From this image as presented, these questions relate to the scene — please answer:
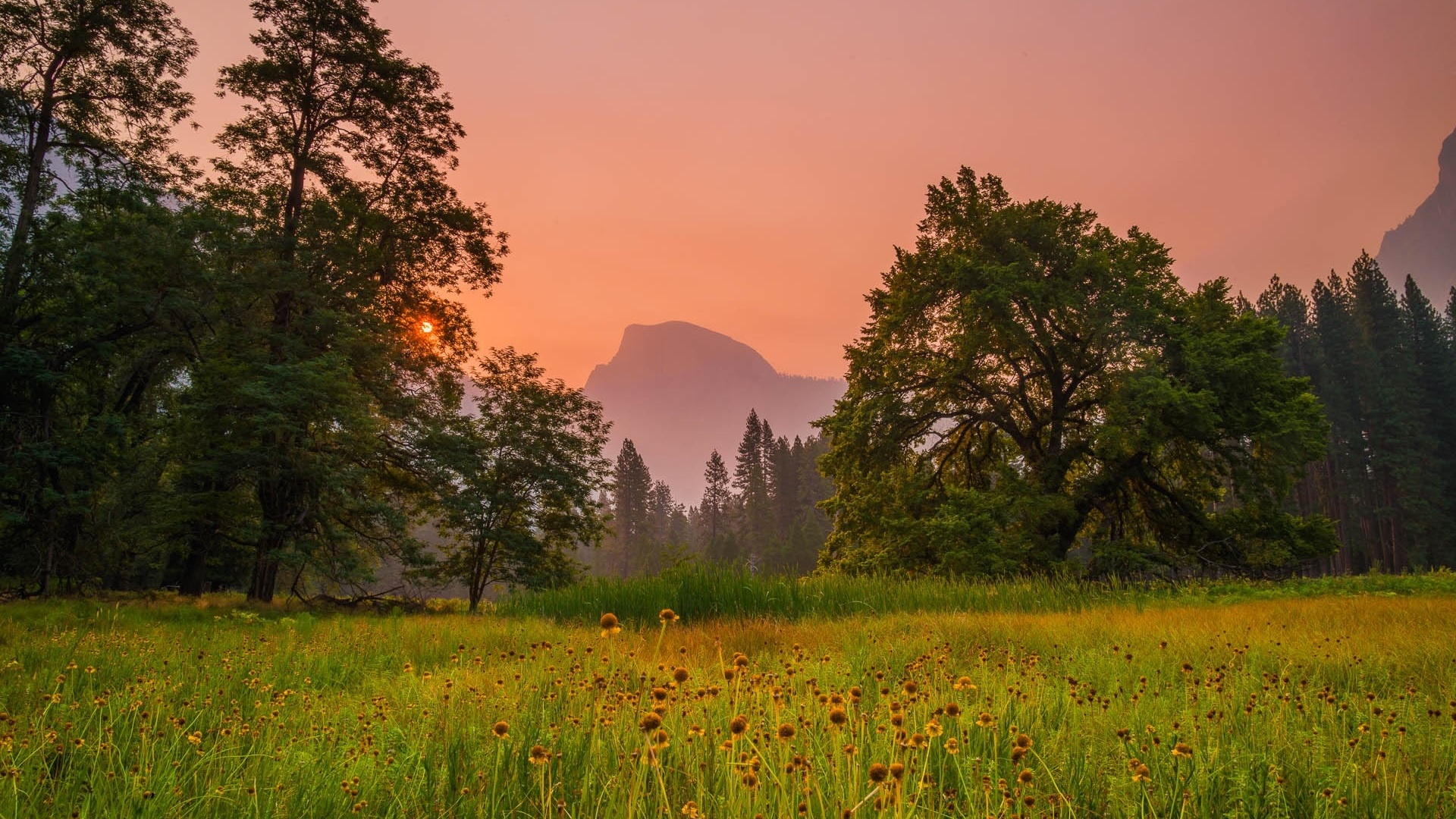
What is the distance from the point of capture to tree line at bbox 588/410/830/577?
229ft

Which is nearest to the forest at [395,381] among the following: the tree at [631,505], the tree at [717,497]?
the tree at [717,497]

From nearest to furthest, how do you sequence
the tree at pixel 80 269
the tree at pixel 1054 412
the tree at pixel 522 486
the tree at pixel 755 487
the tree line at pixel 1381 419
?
the tree at pixel 80 269 → the tree at pixel 1054 412 → the tree at pixel 522 486 → the tree line at pixel 1381 419 → the tree at pixel 755 487

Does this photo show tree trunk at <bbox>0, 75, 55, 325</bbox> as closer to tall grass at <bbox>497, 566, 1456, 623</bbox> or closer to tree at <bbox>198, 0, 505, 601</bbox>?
tree at <bbox>198, 0, 505, 601</bbox>

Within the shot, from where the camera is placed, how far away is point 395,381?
17.9 meters

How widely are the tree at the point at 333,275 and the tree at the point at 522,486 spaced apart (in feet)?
9.51

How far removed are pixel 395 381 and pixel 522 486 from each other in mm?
7269

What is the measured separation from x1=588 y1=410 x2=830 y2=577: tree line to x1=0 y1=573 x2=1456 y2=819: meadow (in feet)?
193

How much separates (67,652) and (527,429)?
1898 centimetres

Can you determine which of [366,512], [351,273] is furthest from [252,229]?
[366,512]

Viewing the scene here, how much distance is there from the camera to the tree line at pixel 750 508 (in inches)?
2744

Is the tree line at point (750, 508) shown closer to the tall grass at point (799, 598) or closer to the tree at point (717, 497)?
the tree at point (717, 497)

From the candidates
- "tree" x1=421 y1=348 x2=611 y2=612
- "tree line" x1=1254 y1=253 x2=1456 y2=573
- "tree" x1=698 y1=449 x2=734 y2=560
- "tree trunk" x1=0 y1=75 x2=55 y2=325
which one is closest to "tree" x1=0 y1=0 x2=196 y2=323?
"tree trunk" x1=0 y1=75 x2=55 y2=325

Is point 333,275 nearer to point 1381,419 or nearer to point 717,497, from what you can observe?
point 1381,419

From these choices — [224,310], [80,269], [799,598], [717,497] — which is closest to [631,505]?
[717,497]
